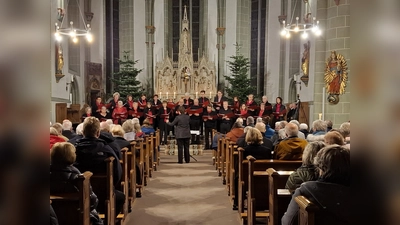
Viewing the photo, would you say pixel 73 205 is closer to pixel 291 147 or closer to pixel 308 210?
pixel 308 210

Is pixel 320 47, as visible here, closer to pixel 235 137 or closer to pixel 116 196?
pixel 235 137

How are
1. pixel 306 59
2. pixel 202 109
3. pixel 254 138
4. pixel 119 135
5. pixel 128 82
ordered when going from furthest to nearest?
pixel 128 82 → pixel 306 59 → pixel 202 109 → pixel 119 135 → pixel 254 138

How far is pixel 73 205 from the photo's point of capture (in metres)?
2.96

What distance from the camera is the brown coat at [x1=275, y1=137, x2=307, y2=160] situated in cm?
476

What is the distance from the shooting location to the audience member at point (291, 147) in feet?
15.6

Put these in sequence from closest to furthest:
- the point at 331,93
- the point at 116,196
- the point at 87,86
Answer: the point at 116,196, the point at 331,93, the point at 87,86

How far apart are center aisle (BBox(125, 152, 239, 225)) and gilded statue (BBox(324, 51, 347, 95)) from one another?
5205 mm

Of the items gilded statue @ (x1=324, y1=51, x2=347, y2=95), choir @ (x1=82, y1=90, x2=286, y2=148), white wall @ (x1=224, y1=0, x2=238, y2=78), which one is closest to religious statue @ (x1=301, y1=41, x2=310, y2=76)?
gilded statue @ (x1=324, y1=51, x2=347, y2=95)

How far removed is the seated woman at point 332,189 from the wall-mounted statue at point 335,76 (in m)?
9.78

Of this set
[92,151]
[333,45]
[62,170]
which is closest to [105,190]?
[92,151]

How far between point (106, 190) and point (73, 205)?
1153 mm

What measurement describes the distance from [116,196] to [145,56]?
14.8 m

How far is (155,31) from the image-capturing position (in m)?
19.2
